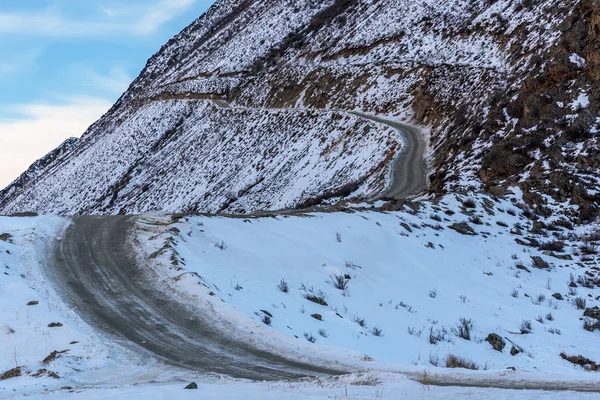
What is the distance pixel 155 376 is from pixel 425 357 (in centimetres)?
408

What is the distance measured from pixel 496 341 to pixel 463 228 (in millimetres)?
7476

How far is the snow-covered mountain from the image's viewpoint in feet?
80.8

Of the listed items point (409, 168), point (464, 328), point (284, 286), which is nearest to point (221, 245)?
point (284, 286)

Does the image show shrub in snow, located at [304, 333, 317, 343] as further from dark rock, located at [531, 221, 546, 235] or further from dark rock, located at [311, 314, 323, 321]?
dark rock, located at [531, 221, 546, 235]

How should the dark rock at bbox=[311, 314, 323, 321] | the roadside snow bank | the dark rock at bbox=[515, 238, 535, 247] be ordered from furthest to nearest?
the dark rock at bbox=[515, 238, 535, 247]
the dark rock at bbox=[311, 314, 323, 321]
the roadside snow bank

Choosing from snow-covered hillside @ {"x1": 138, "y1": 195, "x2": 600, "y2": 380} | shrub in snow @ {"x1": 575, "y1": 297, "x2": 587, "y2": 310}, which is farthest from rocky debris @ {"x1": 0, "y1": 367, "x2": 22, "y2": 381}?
shrub in snow @ {"x1": 575, "y1": 297, "x2": 587, "y2": 310}

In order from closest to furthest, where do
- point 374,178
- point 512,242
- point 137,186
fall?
point 512,242
point 374,178
point 137,186

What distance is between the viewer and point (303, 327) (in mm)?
9062

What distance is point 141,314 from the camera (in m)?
9.42

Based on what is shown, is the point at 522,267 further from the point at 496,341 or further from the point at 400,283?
the point at 496,341

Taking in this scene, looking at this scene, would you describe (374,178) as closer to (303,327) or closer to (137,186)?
(303,327)

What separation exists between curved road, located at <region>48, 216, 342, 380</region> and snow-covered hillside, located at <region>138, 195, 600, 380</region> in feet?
1.59

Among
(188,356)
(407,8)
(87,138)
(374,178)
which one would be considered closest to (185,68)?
(87,138)

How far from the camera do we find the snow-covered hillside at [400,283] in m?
8.97
